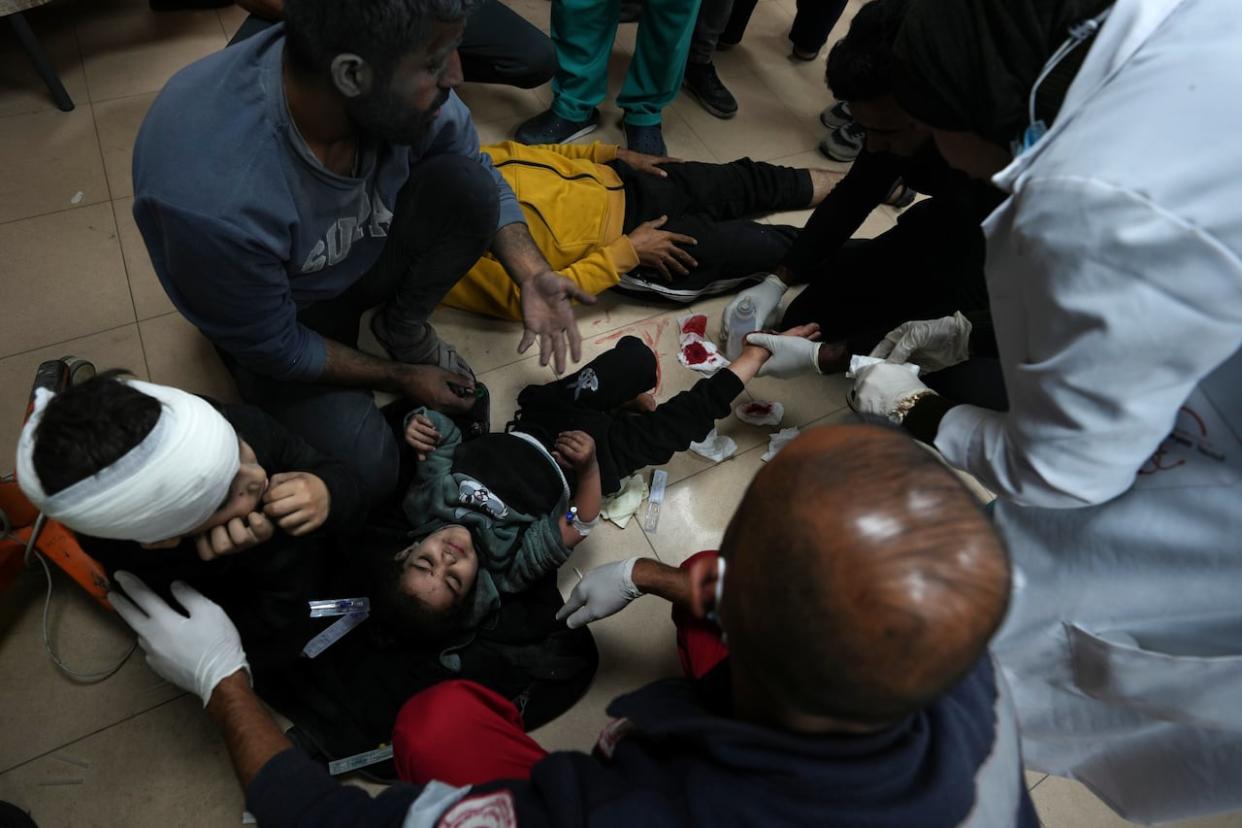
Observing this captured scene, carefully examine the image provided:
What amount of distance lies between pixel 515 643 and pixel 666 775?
2.73 ft

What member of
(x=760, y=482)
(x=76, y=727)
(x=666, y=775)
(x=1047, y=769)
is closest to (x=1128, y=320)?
(x=760, y=482)

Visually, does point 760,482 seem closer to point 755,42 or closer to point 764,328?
point 764,328

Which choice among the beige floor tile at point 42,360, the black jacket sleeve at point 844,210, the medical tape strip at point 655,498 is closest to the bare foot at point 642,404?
the medical tape strip at point 655,498

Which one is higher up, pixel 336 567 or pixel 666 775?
pixel 666 775

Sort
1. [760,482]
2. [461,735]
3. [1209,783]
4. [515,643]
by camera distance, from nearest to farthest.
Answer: [760,482], [1209,783], [461,735], [515,643]

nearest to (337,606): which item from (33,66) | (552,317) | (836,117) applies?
(552,317)

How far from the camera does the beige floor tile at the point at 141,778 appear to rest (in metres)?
1.33

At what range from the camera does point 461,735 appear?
3.62 feet

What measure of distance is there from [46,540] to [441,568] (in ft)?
2.71

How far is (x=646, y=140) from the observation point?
2434 millimetres

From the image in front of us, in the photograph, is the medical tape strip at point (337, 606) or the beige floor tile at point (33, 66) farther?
the beige floor tile at point (33, 66)

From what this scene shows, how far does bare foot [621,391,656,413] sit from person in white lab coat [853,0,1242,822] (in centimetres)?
92

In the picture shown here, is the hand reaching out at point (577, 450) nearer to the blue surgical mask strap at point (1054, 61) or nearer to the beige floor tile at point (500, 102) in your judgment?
the blue surgical mask strap at point (1054, 61)

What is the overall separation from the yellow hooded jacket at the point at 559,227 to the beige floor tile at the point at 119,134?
1190 millimetres
